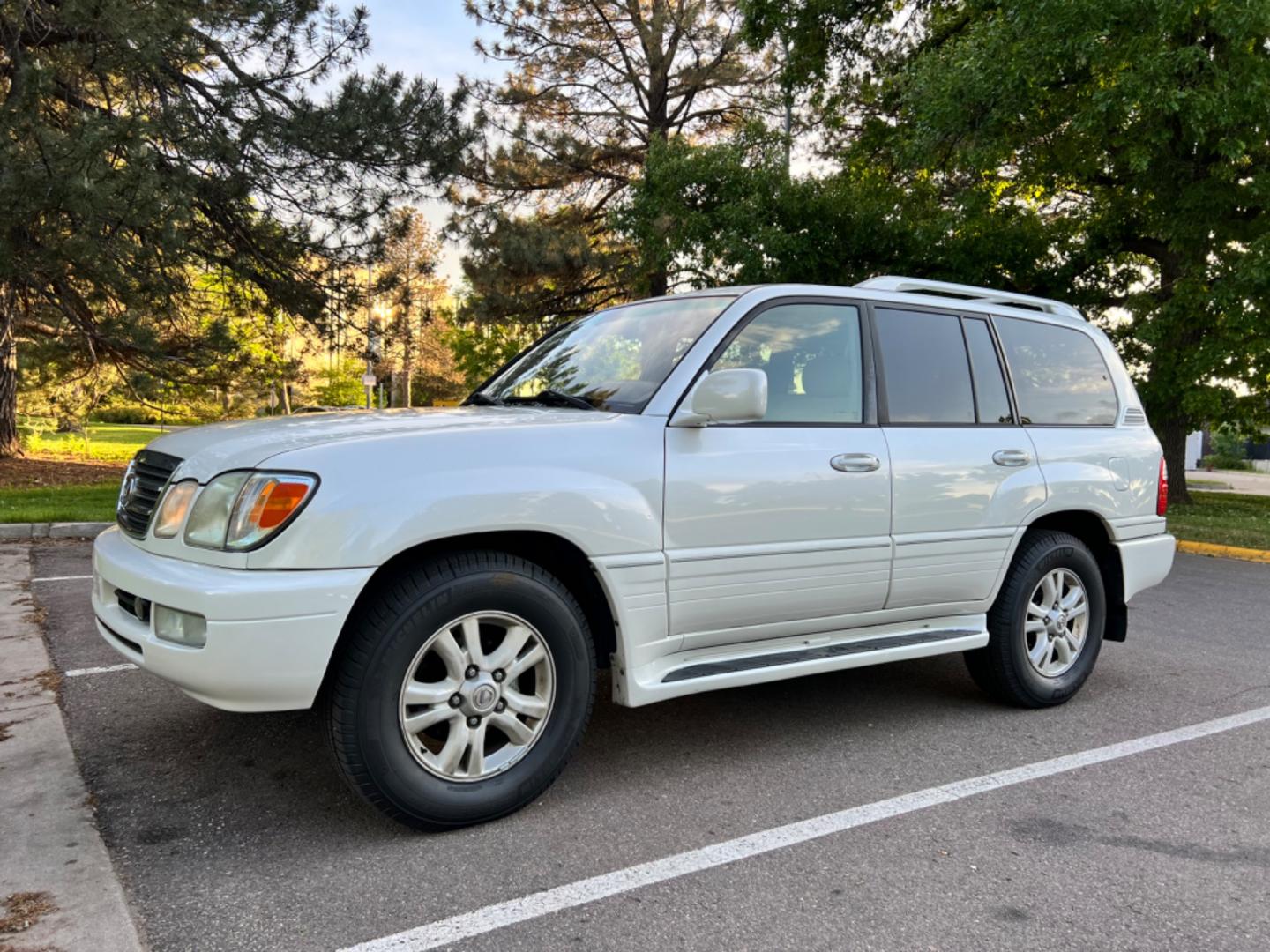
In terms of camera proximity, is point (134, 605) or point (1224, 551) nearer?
point (134, 605)

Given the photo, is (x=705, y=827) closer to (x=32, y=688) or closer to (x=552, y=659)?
(x=552, y=659)

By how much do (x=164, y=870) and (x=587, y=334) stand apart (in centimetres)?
267

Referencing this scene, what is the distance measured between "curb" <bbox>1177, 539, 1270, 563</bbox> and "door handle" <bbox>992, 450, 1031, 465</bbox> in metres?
7.54

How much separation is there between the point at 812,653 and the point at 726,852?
1037mm

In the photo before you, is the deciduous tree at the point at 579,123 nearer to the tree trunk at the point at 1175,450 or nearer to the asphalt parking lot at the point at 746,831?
the tree trunk at the point at 1175,450

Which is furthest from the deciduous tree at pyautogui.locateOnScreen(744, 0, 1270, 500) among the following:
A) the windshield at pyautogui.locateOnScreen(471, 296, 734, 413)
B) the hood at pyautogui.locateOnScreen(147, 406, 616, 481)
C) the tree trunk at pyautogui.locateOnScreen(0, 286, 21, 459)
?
the tree trunk at pyautogui.locateOnScreen(0, 286, 21, 459)

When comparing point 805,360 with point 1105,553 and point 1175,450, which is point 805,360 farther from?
point 1175,450

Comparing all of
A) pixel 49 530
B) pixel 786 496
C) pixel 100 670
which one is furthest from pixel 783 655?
pixel 49 530

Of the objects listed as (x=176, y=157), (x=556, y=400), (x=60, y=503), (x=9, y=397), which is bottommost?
(x=60, y=503)

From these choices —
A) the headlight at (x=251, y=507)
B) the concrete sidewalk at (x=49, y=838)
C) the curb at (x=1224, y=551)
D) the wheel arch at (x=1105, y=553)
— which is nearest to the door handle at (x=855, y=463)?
the wheel arch at (x=1105, y=553)

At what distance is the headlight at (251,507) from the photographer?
2771mm

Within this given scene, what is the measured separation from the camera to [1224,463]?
35.3 metres

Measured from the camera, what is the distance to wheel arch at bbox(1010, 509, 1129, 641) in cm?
468

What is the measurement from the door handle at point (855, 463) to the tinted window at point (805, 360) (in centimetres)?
17
